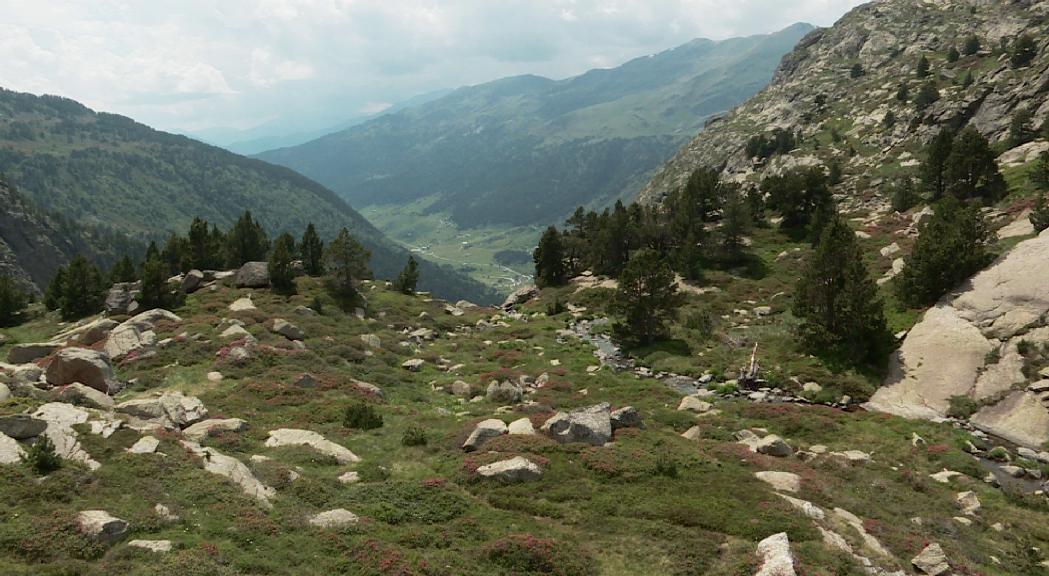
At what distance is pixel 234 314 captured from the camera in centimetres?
5781

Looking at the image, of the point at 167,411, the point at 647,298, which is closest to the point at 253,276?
the point at 167,411

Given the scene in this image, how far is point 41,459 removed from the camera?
18375 millimetres

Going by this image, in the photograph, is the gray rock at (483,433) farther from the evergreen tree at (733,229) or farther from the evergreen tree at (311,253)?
the evergreen tree at (311,253)

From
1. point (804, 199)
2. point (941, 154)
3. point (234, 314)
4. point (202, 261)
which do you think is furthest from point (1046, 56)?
point (202, 261)

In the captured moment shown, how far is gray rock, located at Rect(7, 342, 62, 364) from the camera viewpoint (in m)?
43.5

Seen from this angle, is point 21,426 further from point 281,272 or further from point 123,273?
point 123,273

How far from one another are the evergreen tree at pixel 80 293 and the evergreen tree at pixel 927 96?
549 ft

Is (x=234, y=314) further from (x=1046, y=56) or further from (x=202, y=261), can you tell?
(x=1046, y=56)

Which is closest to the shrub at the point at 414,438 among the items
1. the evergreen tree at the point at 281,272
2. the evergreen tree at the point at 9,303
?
the evergreen tree at the point at 281,272

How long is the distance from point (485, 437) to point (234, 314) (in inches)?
1707

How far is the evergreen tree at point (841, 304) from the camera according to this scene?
45375mm

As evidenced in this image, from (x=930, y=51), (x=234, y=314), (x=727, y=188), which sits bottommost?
(x=234, y=314)

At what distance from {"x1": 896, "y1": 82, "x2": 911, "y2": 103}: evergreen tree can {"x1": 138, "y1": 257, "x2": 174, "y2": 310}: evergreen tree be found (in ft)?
542

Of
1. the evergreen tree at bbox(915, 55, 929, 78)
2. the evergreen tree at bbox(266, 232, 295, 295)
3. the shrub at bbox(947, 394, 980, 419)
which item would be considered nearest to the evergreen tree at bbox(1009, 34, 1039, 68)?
the evergreen tree at bbox(915, 55, 929, 78)
